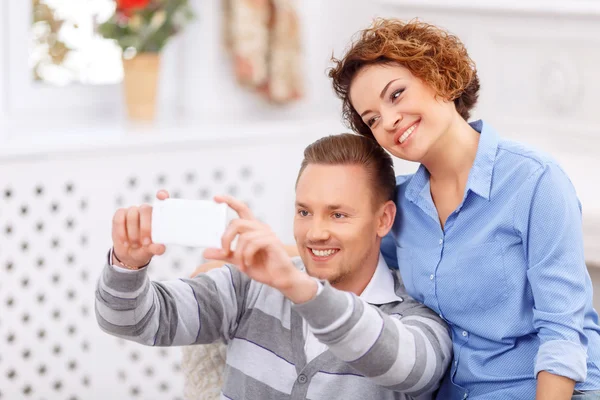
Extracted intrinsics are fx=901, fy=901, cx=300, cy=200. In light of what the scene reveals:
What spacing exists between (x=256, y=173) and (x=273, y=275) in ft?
5.47

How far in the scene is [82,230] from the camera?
2.59 m

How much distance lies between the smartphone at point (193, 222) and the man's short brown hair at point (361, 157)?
0.42m

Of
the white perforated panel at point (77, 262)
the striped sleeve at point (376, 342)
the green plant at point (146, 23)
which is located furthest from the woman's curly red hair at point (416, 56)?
the green plant at point (146, 23)

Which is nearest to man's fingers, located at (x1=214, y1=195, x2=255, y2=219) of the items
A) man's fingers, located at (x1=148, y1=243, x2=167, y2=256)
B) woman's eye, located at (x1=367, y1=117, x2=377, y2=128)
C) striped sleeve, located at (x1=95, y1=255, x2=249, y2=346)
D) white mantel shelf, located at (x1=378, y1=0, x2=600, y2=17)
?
man's fingers, located at (x1=148, y1=243, x2=167, y2=256)

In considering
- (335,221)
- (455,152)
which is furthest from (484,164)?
(335,221)

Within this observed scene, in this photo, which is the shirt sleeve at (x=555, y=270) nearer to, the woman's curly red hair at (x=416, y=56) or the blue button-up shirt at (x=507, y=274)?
the blue button-up shirt at (x=507, y=274)

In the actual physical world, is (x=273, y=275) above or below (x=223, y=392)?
above

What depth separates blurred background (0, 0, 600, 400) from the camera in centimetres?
253

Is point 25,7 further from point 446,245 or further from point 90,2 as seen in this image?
point 446,245

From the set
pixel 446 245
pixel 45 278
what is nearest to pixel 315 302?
pixel 446 245

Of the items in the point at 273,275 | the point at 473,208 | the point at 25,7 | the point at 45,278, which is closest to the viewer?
the point at 273,275

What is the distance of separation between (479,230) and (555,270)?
6.0 inches

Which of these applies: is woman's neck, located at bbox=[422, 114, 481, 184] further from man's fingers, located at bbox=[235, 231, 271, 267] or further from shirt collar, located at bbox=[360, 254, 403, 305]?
man's fingers, located at bbox=[235, 231, 271, 267]

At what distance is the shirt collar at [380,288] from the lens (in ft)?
5.26
